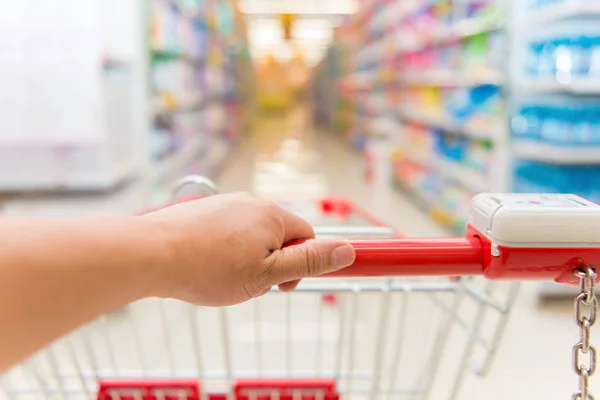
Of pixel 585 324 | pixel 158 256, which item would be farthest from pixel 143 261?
pixel 585 324

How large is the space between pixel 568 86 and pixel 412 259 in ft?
8.72

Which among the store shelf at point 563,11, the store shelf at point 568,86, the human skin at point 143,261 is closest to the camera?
the human skin at point 143,261

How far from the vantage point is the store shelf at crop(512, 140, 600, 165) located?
10.3 ft

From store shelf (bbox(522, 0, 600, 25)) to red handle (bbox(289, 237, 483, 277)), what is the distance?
2551mm

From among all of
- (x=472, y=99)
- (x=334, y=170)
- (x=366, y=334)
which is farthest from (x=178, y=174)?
(x=334, y=170)

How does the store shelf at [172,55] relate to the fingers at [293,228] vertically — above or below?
above

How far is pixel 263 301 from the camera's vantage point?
10.7 ft

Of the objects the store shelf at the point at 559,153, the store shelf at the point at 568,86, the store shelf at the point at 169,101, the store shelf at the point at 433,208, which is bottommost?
the store shelf at the point at 433,208

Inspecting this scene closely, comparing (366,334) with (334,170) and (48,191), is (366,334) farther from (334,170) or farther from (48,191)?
(334,170)

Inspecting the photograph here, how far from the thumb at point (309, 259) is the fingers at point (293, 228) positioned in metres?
0.05

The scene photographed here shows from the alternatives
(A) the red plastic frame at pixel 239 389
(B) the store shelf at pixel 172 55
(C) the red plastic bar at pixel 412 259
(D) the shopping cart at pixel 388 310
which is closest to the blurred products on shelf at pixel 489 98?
(D) the shopping cart at pixel 388 310

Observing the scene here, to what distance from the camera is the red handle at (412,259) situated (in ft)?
2.77

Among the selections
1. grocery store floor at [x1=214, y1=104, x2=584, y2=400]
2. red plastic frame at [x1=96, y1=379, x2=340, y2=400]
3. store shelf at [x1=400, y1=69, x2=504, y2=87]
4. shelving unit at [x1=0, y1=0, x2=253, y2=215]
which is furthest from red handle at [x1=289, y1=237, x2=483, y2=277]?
store shelf at [x1=400, y1=69, x2=504, y2=87]

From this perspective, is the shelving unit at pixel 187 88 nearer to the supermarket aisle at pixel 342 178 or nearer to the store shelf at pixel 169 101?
the store shelf at pixel 169 101
